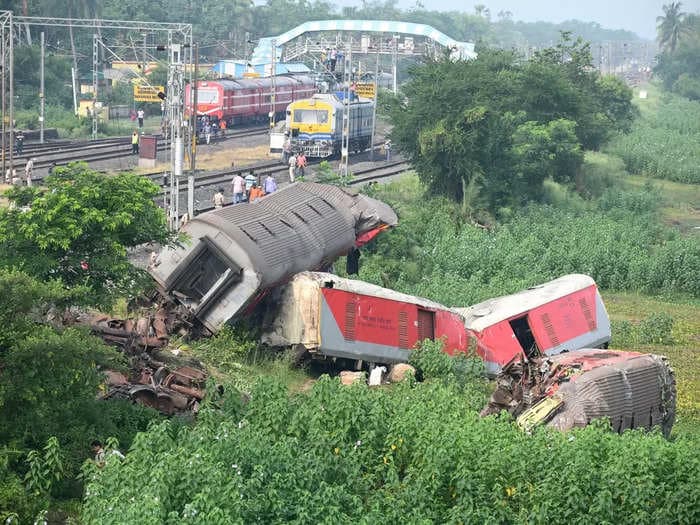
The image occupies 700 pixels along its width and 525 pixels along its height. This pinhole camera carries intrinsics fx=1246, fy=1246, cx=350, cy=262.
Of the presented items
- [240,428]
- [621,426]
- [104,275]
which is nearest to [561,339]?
[621,426]

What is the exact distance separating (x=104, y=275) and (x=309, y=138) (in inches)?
1541

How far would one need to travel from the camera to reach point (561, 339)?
987 inches

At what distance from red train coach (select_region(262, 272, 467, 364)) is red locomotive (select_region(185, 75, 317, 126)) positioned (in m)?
38.6

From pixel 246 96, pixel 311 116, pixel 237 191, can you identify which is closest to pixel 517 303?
pixel 237 191

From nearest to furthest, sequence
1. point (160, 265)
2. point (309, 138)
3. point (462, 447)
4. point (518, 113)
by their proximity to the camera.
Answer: point (462, 447), point (160, 265), point (518, 113), point (309, 138)

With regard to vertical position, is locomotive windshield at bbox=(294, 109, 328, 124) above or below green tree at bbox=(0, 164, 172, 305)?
below

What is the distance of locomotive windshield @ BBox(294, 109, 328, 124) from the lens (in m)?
58.2

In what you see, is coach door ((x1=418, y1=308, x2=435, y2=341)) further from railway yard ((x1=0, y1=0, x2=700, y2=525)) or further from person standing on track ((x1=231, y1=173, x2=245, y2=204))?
person standing on track ((x1=231, y1=173, x2=245, y2=204))

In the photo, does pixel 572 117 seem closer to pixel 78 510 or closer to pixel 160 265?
pixel 160 265

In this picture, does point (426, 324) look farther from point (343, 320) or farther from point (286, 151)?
point (286, 151)

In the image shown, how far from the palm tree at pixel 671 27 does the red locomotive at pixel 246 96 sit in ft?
271

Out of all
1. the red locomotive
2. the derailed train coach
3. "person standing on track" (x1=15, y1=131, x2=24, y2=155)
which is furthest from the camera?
the red locomotive

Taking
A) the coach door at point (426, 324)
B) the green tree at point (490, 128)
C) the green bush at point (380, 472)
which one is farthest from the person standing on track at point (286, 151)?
the green bush at point (380, 472)

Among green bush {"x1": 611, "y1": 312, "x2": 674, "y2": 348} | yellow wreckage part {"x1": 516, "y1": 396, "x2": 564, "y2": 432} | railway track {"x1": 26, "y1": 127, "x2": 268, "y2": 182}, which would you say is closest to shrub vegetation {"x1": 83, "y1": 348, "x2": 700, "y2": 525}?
yellow wreckage part {"x1": 516, "y1": 396, "x2": 564, "y2": 432}
